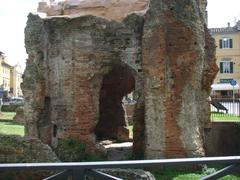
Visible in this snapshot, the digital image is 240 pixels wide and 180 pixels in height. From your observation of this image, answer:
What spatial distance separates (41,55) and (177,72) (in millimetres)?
4698

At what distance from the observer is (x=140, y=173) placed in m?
7.38

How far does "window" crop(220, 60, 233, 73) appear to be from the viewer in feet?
156

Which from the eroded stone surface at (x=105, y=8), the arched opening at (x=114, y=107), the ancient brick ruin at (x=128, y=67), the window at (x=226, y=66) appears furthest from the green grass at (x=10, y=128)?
the window at (x=226, y=66)

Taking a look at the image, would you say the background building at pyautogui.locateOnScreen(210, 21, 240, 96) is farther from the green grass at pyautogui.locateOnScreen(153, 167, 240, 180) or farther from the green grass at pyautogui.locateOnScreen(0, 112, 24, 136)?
the green grass at pyautogui.locateOnScreen(153, 167, 240, 180)

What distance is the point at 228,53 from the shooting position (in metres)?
47.5

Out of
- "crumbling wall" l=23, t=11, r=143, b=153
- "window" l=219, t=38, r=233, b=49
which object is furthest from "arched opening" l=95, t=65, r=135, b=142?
"window" l=219, t=38, r=233, b=49

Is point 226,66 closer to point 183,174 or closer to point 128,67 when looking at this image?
point 128,67

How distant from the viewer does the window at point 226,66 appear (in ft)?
156

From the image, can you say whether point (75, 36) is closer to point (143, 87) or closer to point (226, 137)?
point (143, 87)

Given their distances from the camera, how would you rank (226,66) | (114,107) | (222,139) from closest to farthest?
1. (222,139)
2. (114,107)
3. (226,66)

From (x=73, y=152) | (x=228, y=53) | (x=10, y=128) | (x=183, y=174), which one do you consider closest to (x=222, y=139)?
(x=183, y=174)

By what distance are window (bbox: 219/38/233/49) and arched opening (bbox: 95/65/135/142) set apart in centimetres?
3375

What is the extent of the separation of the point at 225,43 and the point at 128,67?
38.3 m

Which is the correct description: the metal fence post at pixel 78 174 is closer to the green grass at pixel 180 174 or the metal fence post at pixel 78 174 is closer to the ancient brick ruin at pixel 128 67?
the green grass at pixel 180 174
